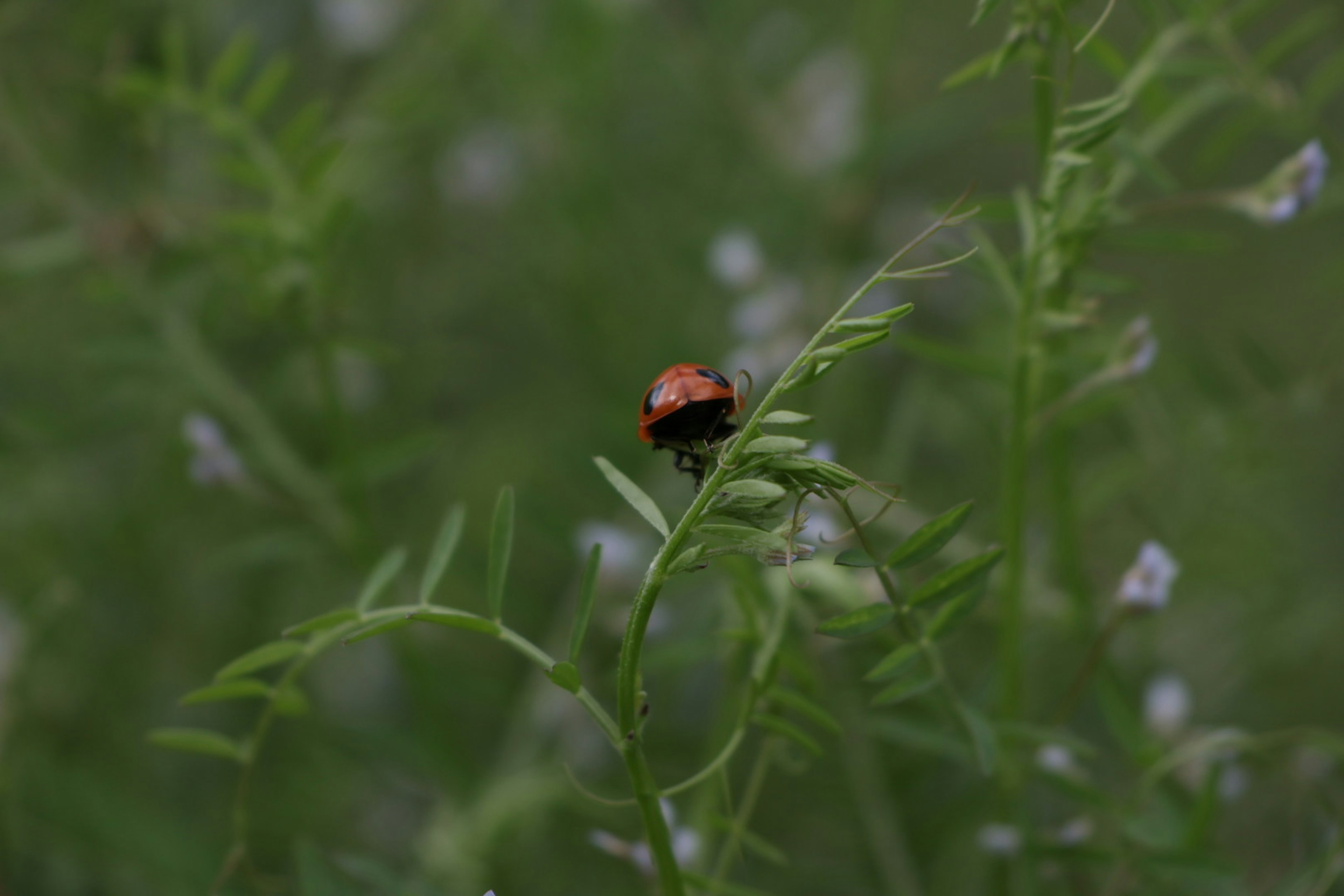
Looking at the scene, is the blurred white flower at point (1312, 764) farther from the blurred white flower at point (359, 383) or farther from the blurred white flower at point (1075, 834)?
the blurred white flower at point (359, 383)

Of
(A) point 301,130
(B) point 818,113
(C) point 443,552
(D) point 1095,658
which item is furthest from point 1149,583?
(B) point 818,113

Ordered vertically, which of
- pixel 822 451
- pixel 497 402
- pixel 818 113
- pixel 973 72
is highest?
pixel 818 113

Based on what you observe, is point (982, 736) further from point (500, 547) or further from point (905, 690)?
point (500, 547)

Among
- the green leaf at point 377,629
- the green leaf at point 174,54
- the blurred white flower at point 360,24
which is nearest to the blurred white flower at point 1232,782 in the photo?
the green leaf at point 377,629

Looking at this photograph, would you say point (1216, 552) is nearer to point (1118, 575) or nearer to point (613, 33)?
point (1118, 575)

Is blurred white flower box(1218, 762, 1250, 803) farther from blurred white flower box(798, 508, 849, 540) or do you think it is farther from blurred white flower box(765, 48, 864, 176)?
blurred white flower box(765, 48, 864, 176)

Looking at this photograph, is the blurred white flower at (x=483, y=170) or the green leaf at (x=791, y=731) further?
the blurred white flower at (x=483, y=170)
